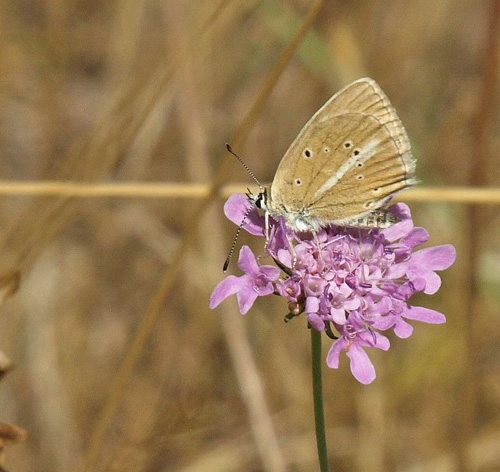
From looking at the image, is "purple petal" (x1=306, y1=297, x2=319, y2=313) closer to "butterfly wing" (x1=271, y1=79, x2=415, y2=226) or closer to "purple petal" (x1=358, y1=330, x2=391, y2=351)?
"purple petal" (x1=358, y1=330, x2=391, y2=351)

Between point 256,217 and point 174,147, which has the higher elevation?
point 174,147

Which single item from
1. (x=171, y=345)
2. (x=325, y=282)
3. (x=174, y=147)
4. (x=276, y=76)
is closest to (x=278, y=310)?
(x=171, y=345)

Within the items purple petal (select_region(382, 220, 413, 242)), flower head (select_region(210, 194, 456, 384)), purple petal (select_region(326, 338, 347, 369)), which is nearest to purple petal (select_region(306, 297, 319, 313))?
flower head (select_region(210, 194, 456, 384))

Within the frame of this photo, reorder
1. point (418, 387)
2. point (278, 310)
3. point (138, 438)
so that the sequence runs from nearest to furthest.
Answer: point (138, 438) < point (418, 387) < point (278, 310)

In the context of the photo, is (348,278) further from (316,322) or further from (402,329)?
(316,322)

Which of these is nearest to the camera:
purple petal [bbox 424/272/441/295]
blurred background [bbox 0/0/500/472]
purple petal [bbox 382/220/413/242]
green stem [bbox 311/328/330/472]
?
green stem [bbox 311/328/330/472]

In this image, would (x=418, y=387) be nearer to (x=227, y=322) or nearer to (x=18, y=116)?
(x=227, y=322)

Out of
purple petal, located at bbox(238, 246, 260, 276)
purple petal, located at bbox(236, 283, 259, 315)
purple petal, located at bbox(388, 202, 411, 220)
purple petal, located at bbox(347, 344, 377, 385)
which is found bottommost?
purple petal, located at bbox(347, 344, 377, 385)
